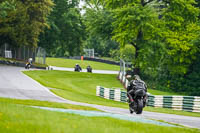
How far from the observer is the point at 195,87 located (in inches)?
1802

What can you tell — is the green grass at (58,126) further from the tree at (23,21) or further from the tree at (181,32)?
the tree at (23,21)

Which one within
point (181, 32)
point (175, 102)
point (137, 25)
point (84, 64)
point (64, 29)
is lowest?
point (84, 64)

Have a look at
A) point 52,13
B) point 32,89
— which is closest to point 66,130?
point 32,89

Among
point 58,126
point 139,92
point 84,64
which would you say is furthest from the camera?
point 84,64

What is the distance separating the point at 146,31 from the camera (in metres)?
39.8

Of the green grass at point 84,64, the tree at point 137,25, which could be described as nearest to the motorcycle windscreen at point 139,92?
the tree at point 137,25

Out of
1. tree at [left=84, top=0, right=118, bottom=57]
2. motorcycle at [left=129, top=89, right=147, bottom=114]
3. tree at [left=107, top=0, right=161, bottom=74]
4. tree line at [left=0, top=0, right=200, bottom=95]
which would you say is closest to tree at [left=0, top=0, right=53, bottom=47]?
tree line at [left=0, top=0, right=200, bottom=95]

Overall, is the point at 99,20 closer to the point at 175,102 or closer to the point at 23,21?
the point at 23,21

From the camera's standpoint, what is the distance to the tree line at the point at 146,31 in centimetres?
4025

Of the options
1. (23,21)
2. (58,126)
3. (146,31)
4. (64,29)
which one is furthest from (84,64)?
(58,126)

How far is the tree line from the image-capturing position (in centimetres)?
4025

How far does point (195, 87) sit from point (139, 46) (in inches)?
365

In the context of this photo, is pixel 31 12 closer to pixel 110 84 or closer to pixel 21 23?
pixel 21 23

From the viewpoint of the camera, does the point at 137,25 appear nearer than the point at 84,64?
Yes
